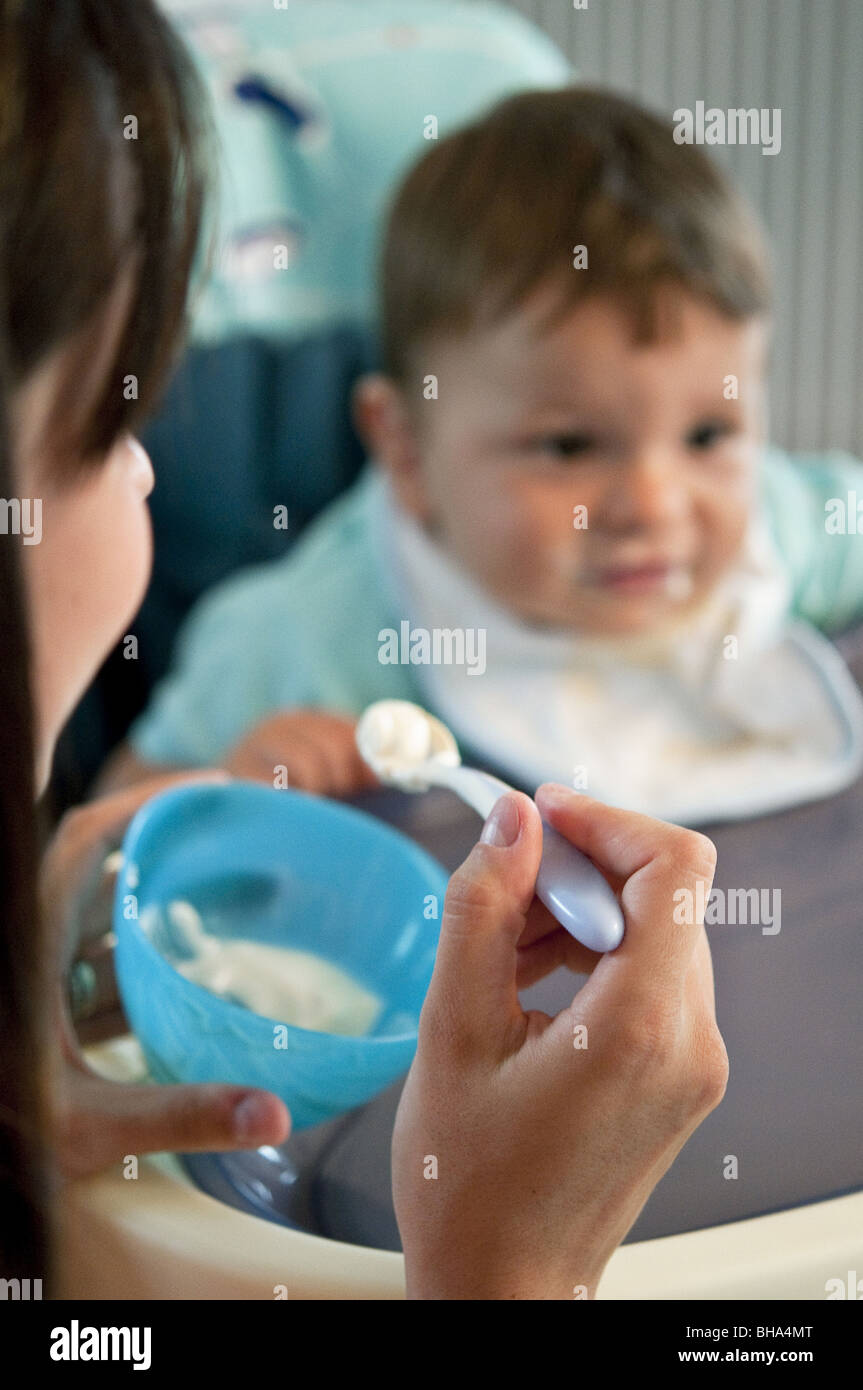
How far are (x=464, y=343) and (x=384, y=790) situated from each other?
29 cm

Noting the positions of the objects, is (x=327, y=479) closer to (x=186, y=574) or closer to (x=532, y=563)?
(x=186, y=574)

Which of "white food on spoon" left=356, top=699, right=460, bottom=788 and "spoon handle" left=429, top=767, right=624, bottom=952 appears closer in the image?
"spoon handle" left=429, top=767, right=624, bottom=952

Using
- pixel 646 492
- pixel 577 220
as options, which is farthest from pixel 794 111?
pixel 646 492

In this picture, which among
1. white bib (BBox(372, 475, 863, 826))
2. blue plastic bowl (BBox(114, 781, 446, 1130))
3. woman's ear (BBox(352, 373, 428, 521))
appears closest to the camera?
Answer: blue plastic bowl (BBox(114, 781, 446, 1130))

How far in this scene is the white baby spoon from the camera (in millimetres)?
291

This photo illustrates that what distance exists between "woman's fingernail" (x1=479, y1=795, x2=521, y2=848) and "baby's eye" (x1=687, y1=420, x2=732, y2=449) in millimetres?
390

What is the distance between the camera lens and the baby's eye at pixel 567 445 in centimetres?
63

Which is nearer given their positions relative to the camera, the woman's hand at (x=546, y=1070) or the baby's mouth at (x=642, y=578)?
the woman's hand at (x=546, y=1070)

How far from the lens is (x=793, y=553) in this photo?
2.81ft

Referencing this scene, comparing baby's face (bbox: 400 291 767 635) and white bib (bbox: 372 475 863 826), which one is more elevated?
baby's face (bbox: 400 291 767 635)

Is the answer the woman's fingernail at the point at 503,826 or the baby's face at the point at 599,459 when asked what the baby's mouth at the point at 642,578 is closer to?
the baby's face at the point at 599,459

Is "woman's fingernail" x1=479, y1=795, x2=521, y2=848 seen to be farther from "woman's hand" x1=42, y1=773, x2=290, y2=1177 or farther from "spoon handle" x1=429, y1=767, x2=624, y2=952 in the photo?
"woman's hand" x1=42, y1=773, x2=290, y2=1177

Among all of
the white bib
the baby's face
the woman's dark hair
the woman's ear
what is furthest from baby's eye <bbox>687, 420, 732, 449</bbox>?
the woman's dark hair

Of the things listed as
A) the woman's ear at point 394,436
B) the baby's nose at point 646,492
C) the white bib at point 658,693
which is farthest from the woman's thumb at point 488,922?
the woman's ear at point 394,436
